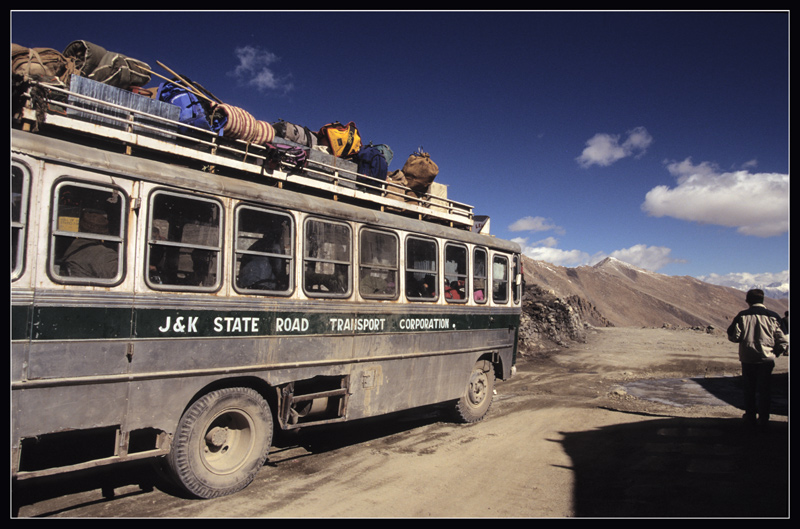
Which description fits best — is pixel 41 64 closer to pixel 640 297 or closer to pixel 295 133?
pixel 295 133

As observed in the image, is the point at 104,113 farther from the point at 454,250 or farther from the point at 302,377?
the point at 454,250

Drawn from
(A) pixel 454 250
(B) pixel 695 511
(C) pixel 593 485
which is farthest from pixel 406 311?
(B) pixel 695 511

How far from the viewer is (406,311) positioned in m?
7.26

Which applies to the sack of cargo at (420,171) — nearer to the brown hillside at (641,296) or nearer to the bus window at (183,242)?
the bus window at (183,242)

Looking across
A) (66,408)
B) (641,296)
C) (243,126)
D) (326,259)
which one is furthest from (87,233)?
(641,296)

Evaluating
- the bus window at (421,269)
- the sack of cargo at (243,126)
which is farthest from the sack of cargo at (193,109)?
the bus window at (421,269)

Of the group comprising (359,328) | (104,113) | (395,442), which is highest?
(104,113)

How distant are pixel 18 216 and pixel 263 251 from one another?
2201 mm

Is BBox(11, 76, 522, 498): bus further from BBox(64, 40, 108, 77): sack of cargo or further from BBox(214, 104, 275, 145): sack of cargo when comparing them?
BBox(64, 40, 108, 77): sack of cargo

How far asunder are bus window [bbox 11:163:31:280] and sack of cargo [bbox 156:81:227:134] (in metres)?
2.43

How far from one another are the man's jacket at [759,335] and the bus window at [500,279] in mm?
3654

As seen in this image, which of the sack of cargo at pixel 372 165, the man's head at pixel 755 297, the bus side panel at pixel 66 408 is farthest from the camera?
the sack of cargo at pixel 372 165

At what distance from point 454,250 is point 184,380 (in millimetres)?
4787

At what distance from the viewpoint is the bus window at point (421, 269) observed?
7434 mm
